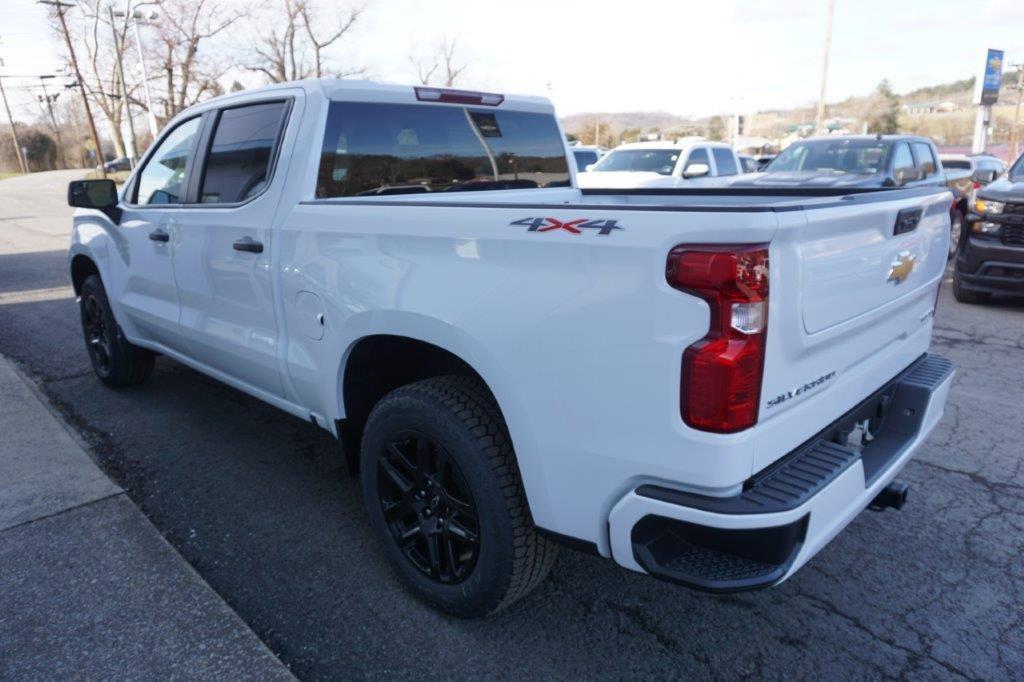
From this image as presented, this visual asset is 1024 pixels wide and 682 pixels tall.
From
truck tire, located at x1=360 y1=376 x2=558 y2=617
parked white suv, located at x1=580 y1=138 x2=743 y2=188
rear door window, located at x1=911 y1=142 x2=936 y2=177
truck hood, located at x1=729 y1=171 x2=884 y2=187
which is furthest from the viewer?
parked white suv, located at x1=580 y1=138 x2=743 y2=188

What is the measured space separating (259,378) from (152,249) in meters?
1.30

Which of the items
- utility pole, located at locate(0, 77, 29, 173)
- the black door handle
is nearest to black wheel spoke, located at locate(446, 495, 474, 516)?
the black door handle

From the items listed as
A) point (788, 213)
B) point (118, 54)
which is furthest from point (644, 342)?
point (118, 54)

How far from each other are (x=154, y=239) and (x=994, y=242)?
311 inches

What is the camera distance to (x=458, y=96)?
3.62 m

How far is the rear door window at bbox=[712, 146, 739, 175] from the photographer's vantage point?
13.4 meters

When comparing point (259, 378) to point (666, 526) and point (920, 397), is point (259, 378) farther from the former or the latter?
point (920, 397)

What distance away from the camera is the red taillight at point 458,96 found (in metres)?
3.51

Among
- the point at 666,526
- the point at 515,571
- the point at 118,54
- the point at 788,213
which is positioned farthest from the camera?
the point at 118,54

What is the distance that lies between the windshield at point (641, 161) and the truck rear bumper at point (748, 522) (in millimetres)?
11189

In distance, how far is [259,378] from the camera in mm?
3418

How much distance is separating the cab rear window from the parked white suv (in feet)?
26.8

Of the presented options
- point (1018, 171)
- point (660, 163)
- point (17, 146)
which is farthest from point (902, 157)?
point (17, 146)

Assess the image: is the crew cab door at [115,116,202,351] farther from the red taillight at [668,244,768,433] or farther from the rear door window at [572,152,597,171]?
the rear door window at [572,152,597,171]
